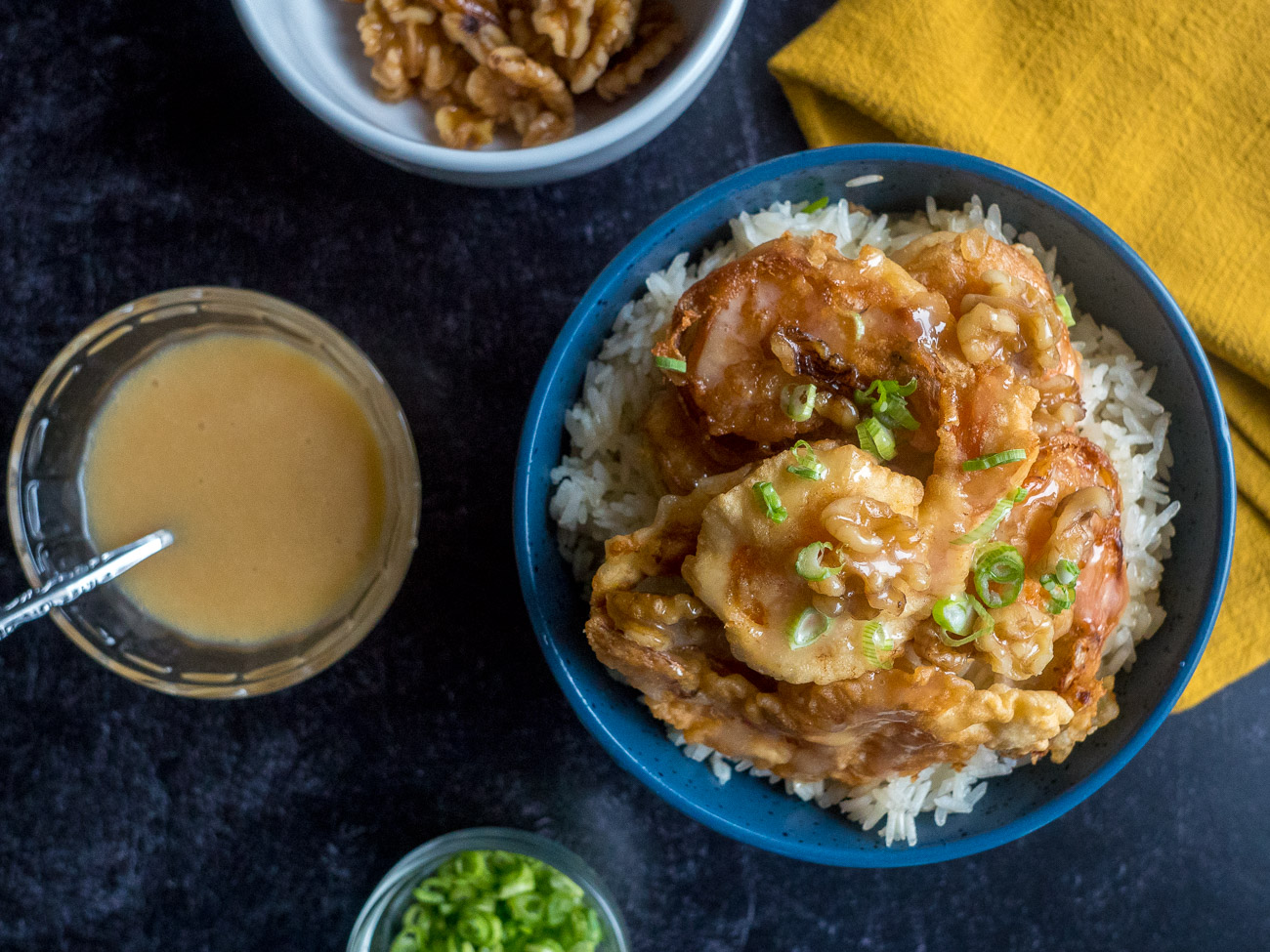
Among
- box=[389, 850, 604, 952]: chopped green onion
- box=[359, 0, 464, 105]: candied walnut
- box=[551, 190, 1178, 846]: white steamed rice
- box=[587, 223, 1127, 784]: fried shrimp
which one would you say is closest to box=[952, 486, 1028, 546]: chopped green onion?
box=[587, 223, 1127, 784]: fried shrimp

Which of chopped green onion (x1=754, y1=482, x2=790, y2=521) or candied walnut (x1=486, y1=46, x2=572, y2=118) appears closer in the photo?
chopped green onion (x1=754, y1=482, x2=790, y2=521)

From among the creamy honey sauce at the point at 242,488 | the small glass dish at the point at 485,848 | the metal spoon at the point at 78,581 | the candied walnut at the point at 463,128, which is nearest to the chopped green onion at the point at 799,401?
the candied walnut at the point at 463,128

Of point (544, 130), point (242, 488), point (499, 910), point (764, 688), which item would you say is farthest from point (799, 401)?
point (499, 910)

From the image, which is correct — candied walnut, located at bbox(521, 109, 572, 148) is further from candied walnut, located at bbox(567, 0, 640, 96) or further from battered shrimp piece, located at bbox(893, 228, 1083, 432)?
battered shrimp piece, located at bbox(893, 228, 1083, 432)

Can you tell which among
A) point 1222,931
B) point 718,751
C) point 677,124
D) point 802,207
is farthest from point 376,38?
point 1222,931

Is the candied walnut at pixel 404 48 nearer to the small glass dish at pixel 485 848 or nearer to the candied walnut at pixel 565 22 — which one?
the candied walnut at pixel 565 22

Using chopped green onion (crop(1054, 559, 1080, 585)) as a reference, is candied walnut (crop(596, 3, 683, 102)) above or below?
above

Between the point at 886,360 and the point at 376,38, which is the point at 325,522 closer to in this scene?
the point at 376,38
